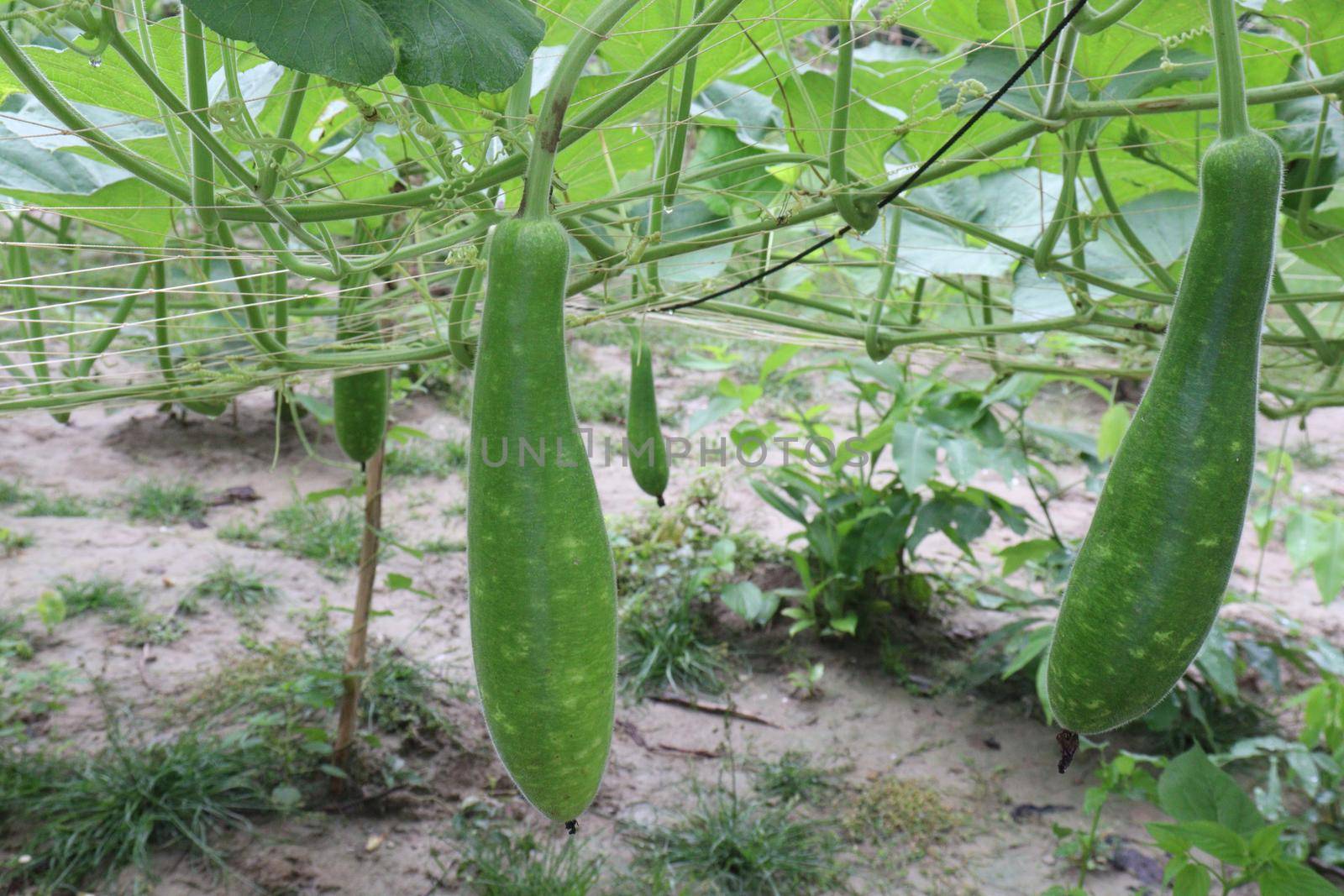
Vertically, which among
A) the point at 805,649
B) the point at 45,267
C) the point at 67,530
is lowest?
the point at 805,649

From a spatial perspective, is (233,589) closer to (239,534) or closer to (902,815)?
(239,534)

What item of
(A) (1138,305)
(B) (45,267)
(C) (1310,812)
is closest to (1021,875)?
(C) (1310,812)

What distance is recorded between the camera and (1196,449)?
51cm

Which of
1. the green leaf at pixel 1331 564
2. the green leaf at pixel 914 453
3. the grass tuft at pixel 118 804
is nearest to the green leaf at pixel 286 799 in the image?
the grass tuft at pixel 118 804

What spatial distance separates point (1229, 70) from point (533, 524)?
1.34ft

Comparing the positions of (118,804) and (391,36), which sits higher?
(391,36)

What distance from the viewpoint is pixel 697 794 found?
7.87 feet

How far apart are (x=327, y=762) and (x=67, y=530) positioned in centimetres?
174

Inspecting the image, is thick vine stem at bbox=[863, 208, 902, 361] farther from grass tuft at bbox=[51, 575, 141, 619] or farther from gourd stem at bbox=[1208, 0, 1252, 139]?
grass tuft at bbox=[51, 575, 141, 619]

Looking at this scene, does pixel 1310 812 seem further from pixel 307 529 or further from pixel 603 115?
pixel 307 529

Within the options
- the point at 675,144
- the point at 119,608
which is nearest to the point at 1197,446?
the point at 675,144

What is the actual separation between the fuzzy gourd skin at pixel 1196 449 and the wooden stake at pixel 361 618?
1624 millimetres

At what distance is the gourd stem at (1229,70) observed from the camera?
0.44 meters

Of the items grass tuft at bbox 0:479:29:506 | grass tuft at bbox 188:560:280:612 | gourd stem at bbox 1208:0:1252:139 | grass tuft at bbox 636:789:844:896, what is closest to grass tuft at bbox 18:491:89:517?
grass tuft at bbox 0:479:29:506
